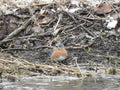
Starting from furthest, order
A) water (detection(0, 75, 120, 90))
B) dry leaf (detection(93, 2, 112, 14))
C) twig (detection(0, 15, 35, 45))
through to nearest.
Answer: dry leaf (detection(93, 2, 112, 14)), twig (detection(0, 15, 35, 45)), water (detection(0, 75, 120, 90))

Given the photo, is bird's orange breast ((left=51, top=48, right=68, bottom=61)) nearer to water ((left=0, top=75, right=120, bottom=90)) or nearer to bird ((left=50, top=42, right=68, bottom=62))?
bird ((left=50, top=42, right=68, bottom=62))

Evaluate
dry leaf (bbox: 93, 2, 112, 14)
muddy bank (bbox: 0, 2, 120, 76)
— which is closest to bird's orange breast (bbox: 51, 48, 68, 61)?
muddy bank (bbox: 0, 2, 120, 76)

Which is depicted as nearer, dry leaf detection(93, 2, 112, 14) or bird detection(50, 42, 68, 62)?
bird detection(50, 42, 68, 62)

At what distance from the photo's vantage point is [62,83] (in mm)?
7711

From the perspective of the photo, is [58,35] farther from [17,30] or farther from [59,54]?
[59,54]

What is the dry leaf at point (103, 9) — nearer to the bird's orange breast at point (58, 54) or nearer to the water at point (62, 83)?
the bird's orange breast at point (58, 54)

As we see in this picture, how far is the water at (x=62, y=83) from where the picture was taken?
743cm

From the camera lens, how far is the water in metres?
7.43

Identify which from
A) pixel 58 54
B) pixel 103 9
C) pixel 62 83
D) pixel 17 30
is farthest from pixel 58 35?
pixel 62 83

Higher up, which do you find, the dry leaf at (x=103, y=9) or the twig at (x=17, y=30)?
the dry leaf at (x=103, y=9)

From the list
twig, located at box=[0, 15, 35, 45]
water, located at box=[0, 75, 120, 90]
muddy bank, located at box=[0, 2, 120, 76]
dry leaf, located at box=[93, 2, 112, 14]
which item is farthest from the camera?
dry leaf, located at box=[93, 2, 112, 14]

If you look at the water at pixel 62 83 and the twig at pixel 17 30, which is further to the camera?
the twig at pixel 17 30

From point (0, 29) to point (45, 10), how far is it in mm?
1138

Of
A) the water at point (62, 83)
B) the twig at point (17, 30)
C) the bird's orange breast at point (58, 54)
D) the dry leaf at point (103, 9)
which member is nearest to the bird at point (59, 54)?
the bird's orange breast at point (58, 54)
